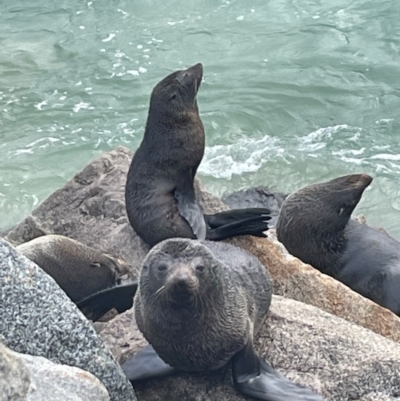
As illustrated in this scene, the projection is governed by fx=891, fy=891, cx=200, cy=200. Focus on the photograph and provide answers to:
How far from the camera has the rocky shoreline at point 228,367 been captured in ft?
13.7

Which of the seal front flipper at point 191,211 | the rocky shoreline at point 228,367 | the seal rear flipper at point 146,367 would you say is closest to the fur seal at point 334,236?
the seal front flipper at point 191,211

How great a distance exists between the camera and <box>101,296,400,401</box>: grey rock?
454 cm

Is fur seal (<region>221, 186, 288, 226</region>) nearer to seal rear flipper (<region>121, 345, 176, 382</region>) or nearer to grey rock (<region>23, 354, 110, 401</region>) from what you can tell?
seal rear flipper (<region>121, 345, 176, 382</region>)

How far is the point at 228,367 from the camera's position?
476 centimetres

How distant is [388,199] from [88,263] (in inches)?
208

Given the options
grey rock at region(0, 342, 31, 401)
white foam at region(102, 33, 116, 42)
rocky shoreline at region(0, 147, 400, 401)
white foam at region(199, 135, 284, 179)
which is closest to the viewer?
grey rock at region(0, 342, 31, 401)

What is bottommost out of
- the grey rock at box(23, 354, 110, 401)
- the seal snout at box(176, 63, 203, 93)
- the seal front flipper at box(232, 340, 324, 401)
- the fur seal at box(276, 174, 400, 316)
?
the fur seal at box(276, 174, 400, 316)

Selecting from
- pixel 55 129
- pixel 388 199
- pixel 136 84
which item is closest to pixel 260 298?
pixel 388 199

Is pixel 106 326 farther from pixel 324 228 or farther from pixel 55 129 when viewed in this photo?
pixel 55 129

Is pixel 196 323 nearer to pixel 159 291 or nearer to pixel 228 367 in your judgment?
pixel 159 291

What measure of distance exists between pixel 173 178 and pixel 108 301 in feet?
6.03

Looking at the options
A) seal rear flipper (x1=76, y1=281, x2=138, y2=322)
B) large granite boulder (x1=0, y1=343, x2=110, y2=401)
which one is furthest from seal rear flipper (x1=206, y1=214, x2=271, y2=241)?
large granite boulder (x1=0, y1=343, x2=110, y2=401)

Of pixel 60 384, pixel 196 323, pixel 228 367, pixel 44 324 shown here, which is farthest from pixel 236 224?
pixel 60 384

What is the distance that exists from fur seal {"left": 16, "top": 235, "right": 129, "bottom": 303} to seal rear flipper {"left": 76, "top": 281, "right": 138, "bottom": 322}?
0.50m
